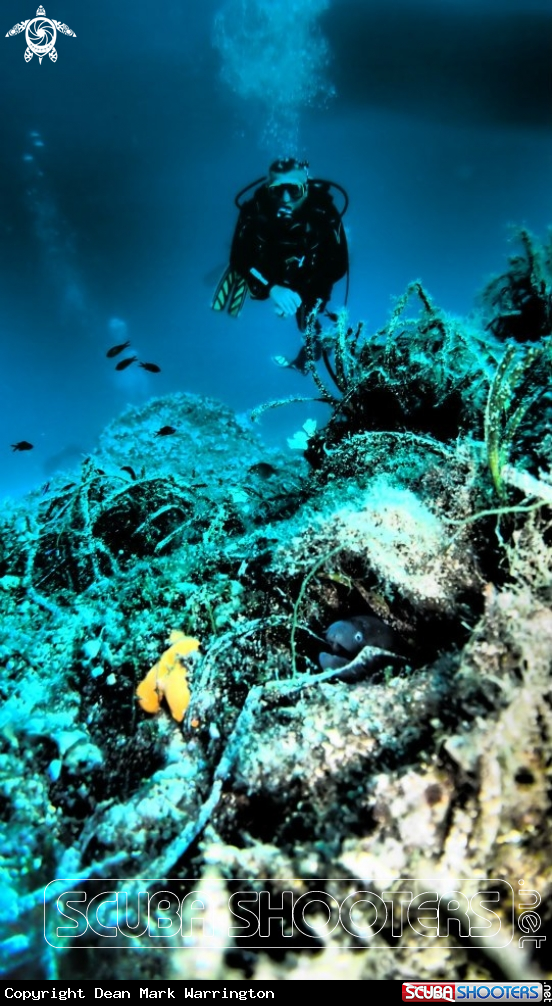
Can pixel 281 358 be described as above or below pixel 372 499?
above

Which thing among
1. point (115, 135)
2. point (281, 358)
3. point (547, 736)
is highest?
point (115, 135)

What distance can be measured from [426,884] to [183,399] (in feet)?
23.3

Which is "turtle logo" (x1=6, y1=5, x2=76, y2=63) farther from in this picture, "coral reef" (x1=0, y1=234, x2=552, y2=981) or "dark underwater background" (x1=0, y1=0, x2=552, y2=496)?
"coral reef" (x1=0, y1=234, x2=552, y2=981)

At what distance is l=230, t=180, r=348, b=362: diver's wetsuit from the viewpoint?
8.60m

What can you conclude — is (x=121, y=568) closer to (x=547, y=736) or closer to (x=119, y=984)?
(x=119, y=984)

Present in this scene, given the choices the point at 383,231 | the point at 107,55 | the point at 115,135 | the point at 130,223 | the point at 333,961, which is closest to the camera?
the point at 333,961

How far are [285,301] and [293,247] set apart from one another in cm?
154

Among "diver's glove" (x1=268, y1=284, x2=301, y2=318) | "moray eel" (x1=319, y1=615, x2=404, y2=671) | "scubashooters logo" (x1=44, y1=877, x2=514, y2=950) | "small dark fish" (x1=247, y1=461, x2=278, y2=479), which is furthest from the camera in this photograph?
"diver's glove" (x1=268, y1=284, x2=301, y2=318)

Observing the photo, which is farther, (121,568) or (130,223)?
(130,223)

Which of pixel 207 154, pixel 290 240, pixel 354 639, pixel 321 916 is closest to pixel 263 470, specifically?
pixel 354 639

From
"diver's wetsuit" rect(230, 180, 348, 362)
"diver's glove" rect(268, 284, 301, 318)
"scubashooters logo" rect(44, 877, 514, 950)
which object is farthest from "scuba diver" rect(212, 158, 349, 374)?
"scubashooters logo" rect(44, 877, 514, 950)

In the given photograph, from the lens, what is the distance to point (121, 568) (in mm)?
2797

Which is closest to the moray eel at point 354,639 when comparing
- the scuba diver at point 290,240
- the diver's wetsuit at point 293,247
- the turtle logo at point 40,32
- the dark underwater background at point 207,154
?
the dark underwater background at point 207,154

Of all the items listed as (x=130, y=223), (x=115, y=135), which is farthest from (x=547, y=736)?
(x=130, y=223)
